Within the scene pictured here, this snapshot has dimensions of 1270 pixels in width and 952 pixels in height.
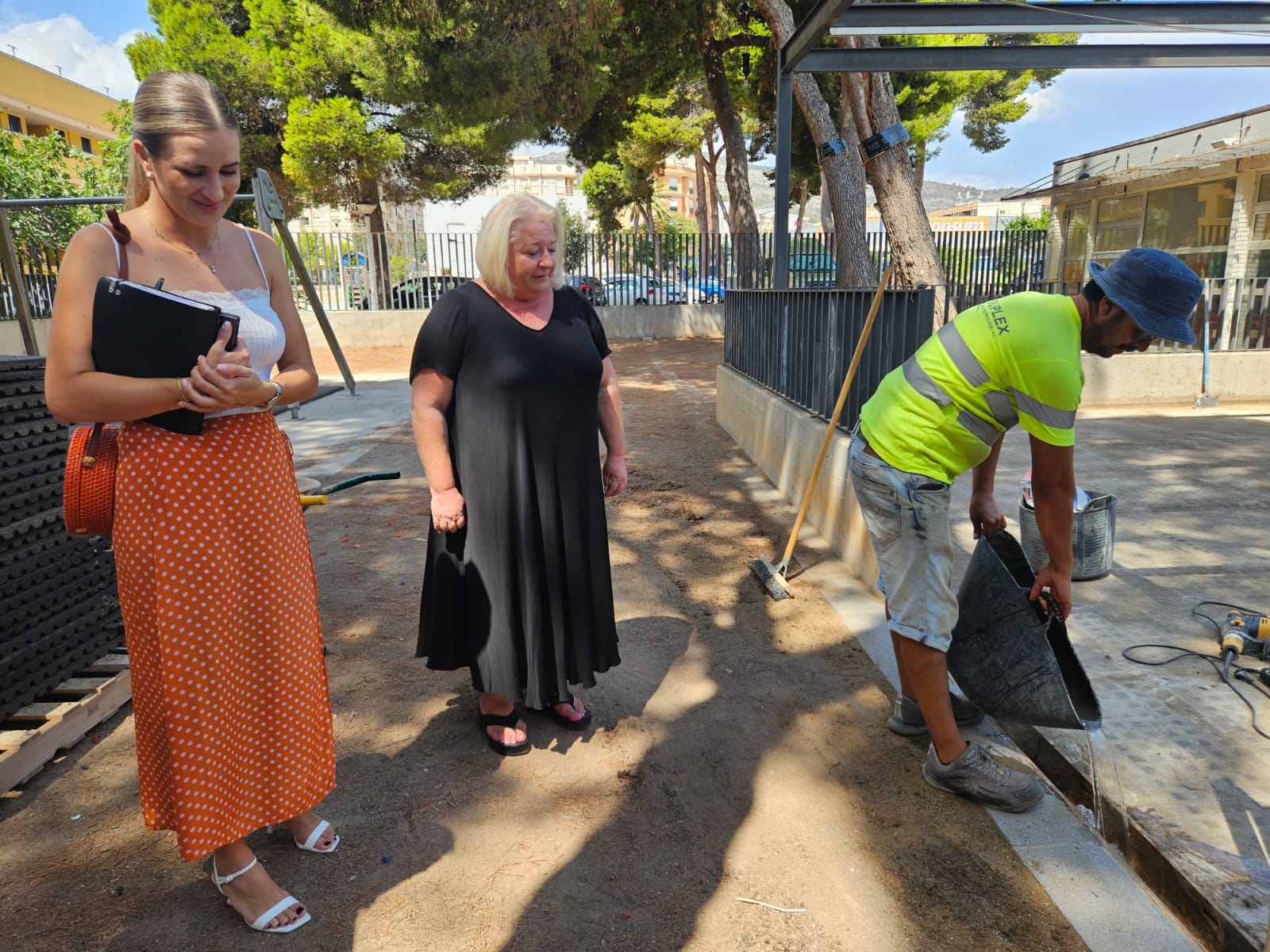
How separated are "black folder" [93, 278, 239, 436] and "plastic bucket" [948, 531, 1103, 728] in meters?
2.32

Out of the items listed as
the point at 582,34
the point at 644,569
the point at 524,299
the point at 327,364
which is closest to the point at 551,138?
the point at 582,34

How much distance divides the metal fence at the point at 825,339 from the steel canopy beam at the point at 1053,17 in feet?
5.85

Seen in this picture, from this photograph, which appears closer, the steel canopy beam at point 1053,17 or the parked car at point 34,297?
the steel canopy beam at point 1053,17

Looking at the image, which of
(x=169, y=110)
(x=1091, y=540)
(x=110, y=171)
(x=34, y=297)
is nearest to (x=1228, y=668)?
(x=1091, y=540)

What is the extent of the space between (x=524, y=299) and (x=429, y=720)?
1675 millimetres

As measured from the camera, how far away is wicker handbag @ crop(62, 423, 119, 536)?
189cm

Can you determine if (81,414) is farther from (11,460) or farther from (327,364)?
(327,364)

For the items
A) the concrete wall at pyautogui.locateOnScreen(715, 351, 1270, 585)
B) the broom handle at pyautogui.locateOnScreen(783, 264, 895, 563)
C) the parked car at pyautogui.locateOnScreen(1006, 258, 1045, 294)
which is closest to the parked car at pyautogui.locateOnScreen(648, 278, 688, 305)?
the parked car at pyautogui.locateOnScreen(1006, 258, 1045, 294)

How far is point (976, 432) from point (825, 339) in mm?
3029

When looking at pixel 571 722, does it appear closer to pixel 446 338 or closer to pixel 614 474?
pixel 614 474

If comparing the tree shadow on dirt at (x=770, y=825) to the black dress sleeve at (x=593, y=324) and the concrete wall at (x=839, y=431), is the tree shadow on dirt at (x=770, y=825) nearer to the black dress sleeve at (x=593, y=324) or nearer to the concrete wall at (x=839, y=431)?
the concrete wall at (x=839, y=431)

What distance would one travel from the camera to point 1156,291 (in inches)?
87.0

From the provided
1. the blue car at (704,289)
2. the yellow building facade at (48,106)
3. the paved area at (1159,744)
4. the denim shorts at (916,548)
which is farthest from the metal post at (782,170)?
the yellow building facade at (48,106)

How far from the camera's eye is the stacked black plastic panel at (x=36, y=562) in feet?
9.32
